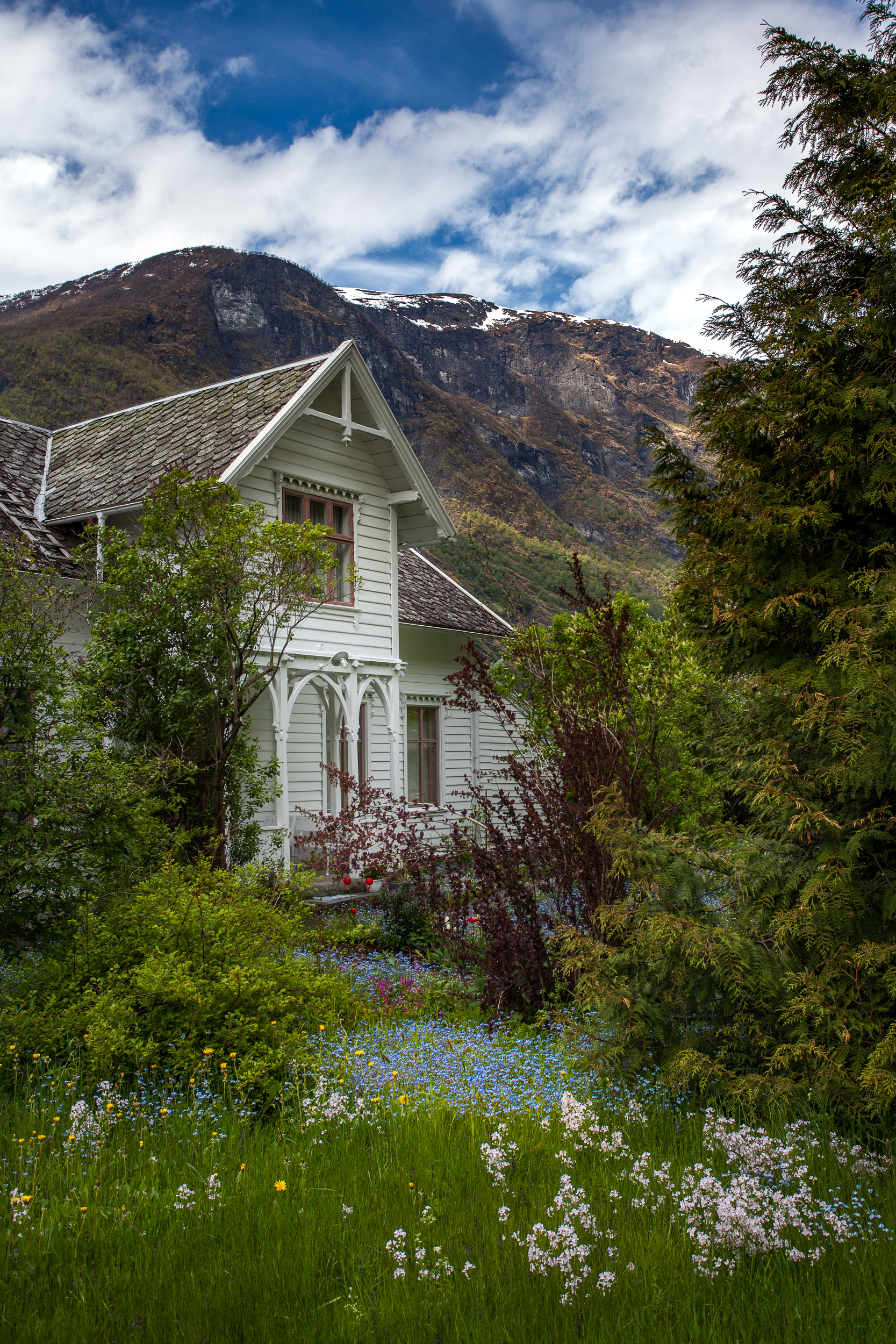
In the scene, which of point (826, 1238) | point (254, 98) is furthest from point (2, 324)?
point (826, 1238)

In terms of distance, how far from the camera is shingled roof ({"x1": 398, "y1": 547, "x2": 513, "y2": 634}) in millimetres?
17219

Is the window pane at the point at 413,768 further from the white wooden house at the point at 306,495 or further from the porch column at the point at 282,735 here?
the porch column at the point at 282,735

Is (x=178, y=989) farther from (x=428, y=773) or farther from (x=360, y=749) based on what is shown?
(x=428, y=773)

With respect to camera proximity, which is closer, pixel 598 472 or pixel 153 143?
pixel 153 143

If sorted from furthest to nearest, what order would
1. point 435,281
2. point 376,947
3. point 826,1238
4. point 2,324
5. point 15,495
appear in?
point 435,281, point 2,324, point 15,495, point 376,947, point 826,1238

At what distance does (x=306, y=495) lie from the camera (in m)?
13.5

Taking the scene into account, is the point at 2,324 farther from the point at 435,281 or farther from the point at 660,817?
the point at 435,281

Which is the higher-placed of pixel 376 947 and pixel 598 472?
pixel 598 472

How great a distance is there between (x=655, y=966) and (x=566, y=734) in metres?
2.33

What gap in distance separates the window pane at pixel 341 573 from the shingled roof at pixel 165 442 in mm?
2434

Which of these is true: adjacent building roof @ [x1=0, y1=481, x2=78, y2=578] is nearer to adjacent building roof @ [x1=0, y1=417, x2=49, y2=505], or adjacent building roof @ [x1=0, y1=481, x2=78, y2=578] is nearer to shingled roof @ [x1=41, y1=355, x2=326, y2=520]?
shingled roof @ [x1=41, y1=355, x2=326, y2=520]

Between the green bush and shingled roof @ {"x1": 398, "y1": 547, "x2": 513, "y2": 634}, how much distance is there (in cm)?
1056

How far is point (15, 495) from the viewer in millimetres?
13289

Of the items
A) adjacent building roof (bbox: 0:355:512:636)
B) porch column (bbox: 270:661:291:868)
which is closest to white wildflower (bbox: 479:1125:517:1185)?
adjacent building roof (bbox: 0:355:512:636)
